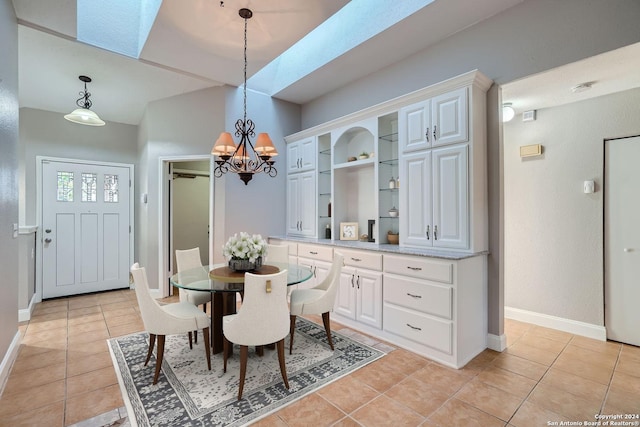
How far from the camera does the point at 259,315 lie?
2.06m

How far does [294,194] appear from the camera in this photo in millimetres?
4684

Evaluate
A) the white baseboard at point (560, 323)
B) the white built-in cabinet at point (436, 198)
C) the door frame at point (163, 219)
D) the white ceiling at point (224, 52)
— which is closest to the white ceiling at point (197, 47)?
the white ceiling at point (224, 52)

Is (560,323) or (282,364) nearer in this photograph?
(282,364)

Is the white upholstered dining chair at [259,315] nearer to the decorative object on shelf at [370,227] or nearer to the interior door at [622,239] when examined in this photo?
the decorative object on shelf at [370,227]

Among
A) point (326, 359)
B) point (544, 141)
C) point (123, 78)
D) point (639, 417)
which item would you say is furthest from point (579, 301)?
point (123, 78)

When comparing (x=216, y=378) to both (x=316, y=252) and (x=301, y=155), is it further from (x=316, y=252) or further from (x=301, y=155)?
(x=301, y=155)

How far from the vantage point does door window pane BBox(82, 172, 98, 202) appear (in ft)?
16.1

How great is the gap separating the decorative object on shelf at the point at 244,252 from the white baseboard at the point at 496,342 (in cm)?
232

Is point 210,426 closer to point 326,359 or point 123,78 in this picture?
point 326,359

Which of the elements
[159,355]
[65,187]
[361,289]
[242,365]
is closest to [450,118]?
[361,289]

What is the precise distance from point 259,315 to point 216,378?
75cm

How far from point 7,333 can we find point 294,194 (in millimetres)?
3367

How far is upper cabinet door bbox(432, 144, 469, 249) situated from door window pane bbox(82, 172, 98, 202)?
529 cm

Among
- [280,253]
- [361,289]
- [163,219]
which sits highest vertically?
[163,219]
